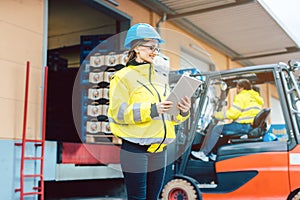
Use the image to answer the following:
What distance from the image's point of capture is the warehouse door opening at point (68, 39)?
754 cm

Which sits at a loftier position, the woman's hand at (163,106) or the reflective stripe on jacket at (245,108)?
the reflective stripe on jacket at (245,108)

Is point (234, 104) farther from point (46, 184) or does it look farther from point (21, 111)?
point (46, 184)

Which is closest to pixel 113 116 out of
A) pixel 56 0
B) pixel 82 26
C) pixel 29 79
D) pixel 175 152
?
pixel 175 152

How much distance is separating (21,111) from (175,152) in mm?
1931

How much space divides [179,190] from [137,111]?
336 cm

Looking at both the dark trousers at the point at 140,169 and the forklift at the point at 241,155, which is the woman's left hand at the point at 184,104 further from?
the forklift at the point at 241,155

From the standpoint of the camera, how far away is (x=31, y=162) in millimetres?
5379

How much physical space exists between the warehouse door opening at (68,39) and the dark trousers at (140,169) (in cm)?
480

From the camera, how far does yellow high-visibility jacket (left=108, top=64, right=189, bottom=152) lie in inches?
91.7

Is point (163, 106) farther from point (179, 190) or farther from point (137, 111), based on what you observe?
point (179, 190)

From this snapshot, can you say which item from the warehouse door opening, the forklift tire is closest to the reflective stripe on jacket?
the forklift tire

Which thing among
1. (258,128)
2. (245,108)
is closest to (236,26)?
(245,108)

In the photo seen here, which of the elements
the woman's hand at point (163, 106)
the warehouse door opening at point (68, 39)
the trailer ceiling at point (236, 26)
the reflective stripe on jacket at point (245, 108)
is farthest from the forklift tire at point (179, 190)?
the trailer ceiling at point (236, 26)

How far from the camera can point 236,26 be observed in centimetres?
1008
